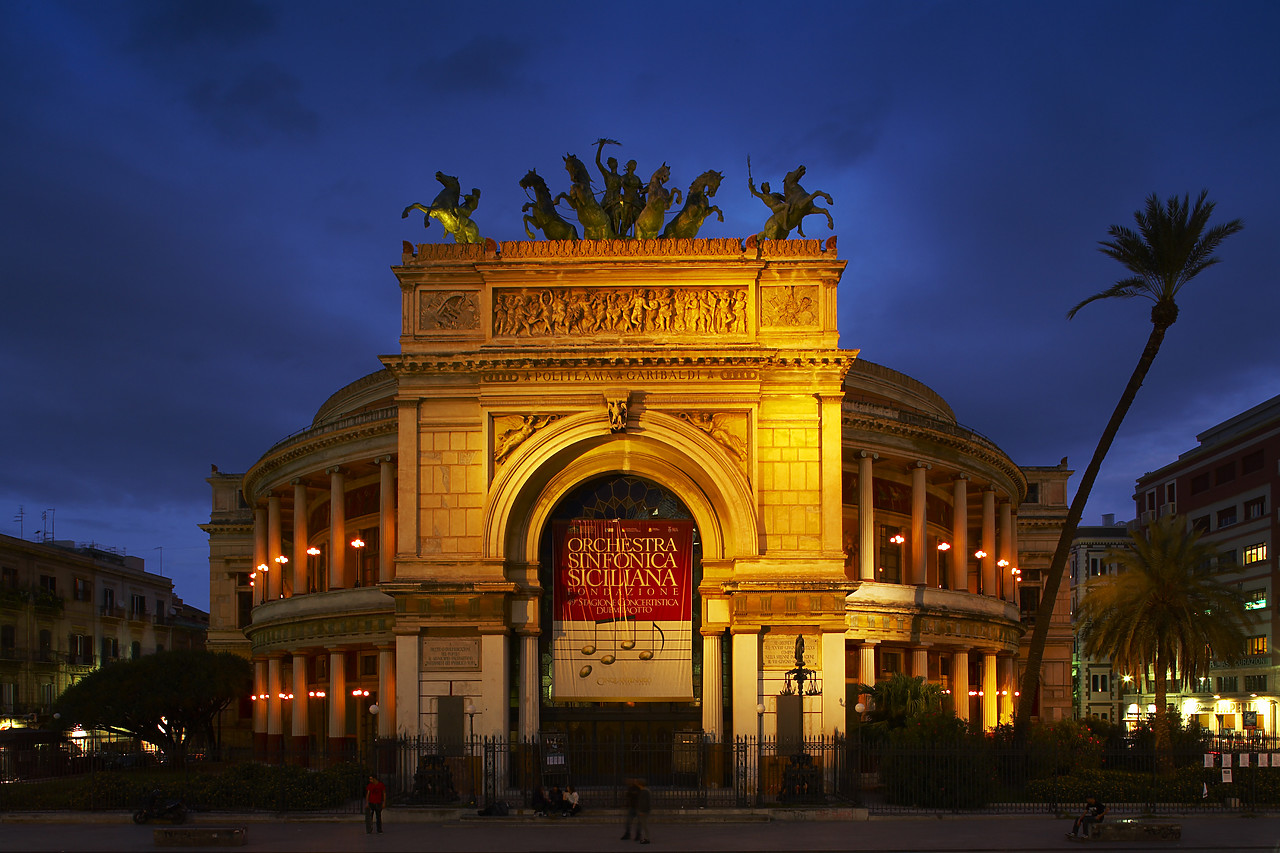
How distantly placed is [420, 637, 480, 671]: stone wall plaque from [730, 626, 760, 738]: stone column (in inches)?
329

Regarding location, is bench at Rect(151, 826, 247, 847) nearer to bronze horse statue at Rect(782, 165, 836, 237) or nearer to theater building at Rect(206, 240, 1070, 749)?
theater building at Rect(206, 240, 1070, 749)

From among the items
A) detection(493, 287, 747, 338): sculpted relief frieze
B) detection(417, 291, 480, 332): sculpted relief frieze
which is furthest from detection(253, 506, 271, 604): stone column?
detection(493, 287, 747, 338): sculpted relief frieze

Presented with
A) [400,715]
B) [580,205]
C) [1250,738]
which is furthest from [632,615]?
[1250,738]

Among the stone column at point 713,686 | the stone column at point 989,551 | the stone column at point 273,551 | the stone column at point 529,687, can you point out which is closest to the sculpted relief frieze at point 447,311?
the stone column at point 529,687

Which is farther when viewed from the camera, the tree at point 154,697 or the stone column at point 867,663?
the tree at point 154,697

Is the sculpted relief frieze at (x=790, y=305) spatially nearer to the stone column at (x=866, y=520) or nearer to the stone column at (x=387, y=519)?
the stone column at (x=866, y=520)

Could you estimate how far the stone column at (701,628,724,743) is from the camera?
135 ft

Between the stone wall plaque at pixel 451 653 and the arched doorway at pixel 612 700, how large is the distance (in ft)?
9.16

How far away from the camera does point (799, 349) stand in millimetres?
41688

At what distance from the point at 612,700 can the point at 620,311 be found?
13.0 metres

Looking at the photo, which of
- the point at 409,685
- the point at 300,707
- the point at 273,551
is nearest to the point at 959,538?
the point at 409,685

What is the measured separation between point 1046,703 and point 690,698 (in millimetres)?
41270

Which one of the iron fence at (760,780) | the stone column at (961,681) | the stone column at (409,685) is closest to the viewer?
the iron fence at (760,780)

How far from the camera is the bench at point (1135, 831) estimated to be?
2961cm
